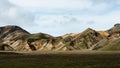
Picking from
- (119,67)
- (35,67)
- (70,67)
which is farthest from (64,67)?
(119,67)

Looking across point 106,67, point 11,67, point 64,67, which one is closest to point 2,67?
point 11,67

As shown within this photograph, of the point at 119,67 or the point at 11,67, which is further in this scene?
the point at 11,67

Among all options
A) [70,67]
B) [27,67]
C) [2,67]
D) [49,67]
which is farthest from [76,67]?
[2,67]

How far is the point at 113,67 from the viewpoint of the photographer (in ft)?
194

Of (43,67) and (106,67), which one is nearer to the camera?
(106,67)

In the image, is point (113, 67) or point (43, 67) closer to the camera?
point (113, 67)

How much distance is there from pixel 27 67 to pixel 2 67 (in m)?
5.12

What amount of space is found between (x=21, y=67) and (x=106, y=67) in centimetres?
1759

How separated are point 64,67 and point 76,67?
7.91ft

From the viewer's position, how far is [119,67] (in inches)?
2296

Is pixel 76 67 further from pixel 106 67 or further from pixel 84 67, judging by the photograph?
pixel 106 67

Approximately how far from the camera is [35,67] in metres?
64.3

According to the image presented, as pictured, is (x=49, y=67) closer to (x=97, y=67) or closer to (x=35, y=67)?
(x=35, y=67)

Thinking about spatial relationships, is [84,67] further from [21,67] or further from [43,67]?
[21,67]
